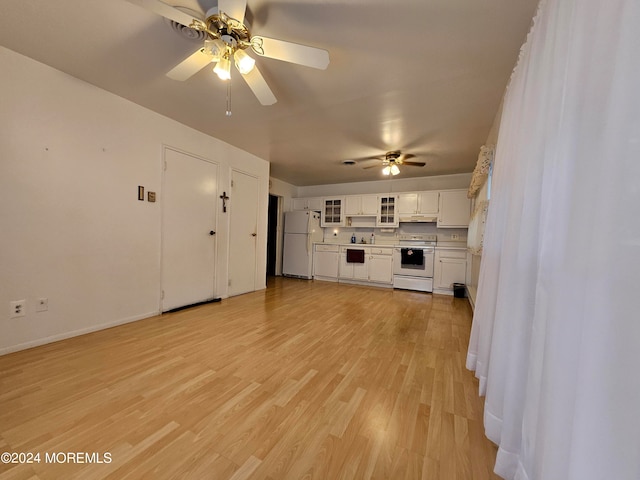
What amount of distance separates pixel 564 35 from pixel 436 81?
1381 mm

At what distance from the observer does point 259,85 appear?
1.90m

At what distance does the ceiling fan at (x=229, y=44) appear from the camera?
1.33 meters

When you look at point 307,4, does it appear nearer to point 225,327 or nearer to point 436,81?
point 436,81

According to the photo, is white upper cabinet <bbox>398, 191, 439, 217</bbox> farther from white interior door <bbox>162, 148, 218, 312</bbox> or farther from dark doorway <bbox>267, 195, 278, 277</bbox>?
white interior door <bbox>162, 148, 218, 312</bbox>

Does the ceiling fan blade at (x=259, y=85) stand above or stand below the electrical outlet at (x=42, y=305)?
above

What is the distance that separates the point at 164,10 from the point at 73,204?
77.7 inches

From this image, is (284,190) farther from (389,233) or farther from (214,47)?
(214,47)

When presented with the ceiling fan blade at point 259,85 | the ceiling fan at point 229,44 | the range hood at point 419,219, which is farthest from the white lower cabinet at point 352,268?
the ceiling fan at point 229,44

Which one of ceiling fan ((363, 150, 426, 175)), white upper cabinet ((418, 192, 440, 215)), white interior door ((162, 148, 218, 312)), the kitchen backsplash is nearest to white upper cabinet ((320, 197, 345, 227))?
the kitchen backsplash

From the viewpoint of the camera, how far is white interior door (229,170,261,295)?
392cm

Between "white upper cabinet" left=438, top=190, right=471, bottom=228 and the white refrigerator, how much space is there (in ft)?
9.17

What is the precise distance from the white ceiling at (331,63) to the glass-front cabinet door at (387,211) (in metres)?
2.05

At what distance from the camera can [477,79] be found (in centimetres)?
203

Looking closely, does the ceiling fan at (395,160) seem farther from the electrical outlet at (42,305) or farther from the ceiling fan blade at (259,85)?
the electrical outlet at (42,305)
